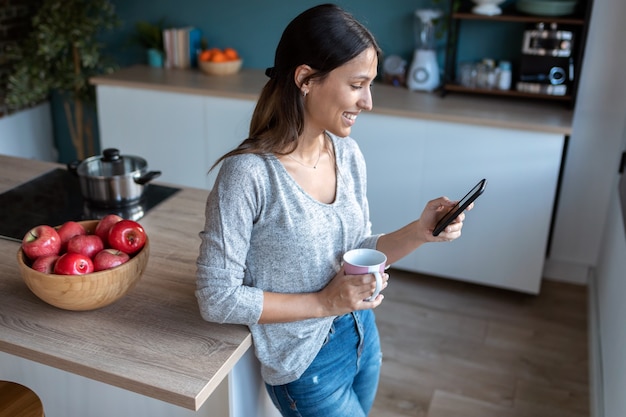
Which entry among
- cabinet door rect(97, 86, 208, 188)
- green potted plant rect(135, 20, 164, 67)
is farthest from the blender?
green potted plant rect(135, 20, 164, 67)

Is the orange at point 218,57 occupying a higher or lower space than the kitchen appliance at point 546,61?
lower

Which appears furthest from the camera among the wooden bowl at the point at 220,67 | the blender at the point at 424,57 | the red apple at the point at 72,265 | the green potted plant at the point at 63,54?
the green potted plant at the point at 63,54

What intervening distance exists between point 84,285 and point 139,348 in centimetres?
17

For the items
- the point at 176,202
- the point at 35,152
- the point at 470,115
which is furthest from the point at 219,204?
the point at 35,152

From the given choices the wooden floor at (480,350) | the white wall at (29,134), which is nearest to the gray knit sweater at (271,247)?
the wooden floor at (480,350)

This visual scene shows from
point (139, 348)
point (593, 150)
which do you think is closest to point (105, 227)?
point (139, 348)

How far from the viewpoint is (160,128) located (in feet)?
11.1

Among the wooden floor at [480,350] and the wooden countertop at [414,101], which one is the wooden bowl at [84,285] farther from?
the wooden countertop at [414,101]

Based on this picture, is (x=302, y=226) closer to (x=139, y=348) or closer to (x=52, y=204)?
(x=139, y=348)

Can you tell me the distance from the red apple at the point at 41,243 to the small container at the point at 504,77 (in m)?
2.23

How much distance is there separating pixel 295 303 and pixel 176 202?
0.76m

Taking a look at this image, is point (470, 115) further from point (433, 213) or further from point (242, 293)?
point (242, 293)

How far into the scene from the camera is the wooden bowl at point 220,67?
3467 millimetres

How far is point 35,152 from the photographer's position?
13.8ft
